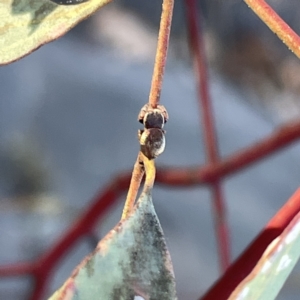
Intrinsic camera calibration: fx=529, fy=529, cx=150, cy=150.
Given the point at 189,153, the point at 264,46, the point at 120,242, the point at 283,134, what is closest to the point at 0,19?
the point at 120,242

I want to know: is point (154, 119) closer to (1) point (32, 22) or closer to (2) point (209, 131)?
(1) point (32, 22)

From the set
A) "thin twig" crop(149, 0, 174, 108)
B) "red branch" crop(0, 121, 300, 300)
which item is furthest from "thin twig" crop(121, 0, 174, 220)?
"red branch" crop(0, 121, 300, 300)

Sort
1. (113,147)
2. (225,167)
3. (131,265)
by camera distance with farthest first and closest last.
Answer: (113,147)
(225,167)
(131,265)

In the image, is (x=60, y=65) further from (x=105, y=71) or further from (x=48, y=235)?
(x=48, y=235)

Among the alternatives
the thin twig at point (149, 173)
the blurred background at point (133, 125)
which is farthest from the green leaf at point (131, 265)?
the blurred background at point (133, 125)

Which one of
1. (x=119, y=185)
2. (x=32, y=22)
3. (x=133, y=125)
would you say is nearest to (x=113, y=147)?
(x=133, y=125)

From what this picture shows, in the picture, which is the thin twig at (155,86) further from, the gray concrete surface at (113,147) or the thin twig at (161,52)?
the gray concrete surface at (113,147)

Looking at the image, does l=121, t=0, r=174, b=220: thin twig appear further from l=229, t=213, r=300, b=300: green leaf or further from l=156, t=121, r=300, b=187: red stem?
l=156, t=121, r=300, b=187: red stem
